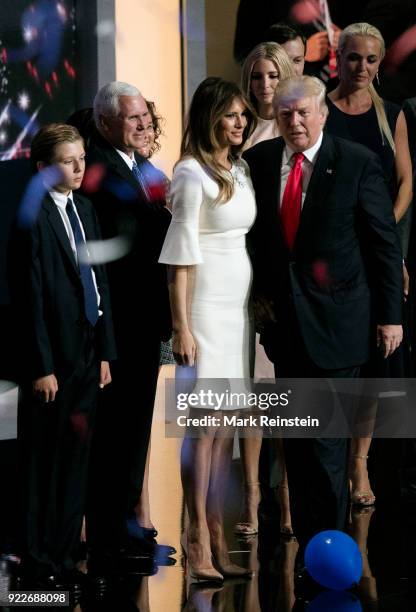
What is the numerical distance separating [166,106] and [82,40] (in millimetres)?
581

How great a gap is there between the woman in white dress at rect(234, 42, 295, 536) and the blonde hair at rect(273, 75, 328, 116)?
2.23 feet

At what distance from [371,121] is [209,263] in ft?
4.98

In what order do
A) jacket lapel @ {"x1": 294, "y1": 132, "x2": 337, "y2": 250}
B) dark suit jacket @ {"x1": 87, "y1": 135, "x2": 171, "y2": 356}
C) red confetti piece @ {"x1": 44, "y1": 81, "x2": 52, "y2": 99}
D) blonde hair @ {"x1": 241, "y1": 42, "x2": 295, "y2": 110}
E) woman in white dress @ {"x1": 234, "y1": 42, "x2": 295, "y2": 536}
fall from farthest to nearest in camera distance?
red confetti piece @ {"x1": 44, "y1": 81, "x2": 52, "y2": 99}, blonde hair @ {"x1": 241, "y1": 42, "x2": 295, "y2": 110}, woman in white dress @ {"x1": 234, "y1": 42, "x2": 295, "y2": 536}, dark suit jacket @ {"x1": 87, "y1": 135, "x2": 171, "y2": 356}, jacket lapel @ {"x1": 294, "y1": 132, "x2": 337, "y2": 250}

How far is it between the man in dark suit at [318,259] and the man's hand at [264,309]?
12mm

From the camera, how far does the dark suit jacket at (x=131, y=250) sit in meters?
4.19

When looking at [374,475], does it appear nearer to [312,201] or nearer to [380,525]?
[380,525]

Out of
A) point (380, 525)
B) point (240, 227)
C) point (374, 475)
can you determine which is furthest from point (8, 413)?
point (240, 227)

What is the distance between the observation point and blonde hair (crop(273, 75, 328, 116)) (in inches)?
153

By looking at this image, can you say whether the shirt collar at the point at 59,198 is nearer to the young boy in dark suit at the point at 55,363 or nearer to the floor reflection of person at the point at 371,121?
the young boy in dark suit at the point at 55,363

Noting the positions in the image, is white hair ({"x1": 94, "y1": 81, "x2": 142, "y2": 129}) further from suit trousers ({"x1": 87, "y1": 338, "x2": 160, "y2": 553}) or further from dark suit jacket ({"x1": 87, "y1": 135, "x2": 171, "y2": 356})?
suit trousers ({"x1": 87, "y1": 338, "x2": 160, "y2": 553})

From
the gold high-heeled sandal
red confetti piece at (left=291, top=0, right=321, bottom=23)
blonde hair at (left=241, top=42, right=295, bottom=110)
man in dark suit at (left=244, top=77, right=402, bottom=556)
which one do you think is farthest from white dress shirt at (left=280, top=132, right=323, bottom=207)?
red confetti piece at (left=291, top=0, right=321, bottom=23)

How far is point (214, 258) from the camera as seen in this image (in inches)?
153

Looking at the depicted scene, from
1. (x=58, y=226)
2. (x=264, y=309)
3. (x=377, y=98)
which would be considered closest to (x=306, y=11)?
(x=377, y=98)

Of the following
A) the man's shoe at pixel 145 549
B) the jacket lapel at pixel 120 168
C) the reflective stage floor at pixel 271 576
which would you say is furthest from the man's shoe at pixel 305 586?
the jacket lapel at pixel 120 168
